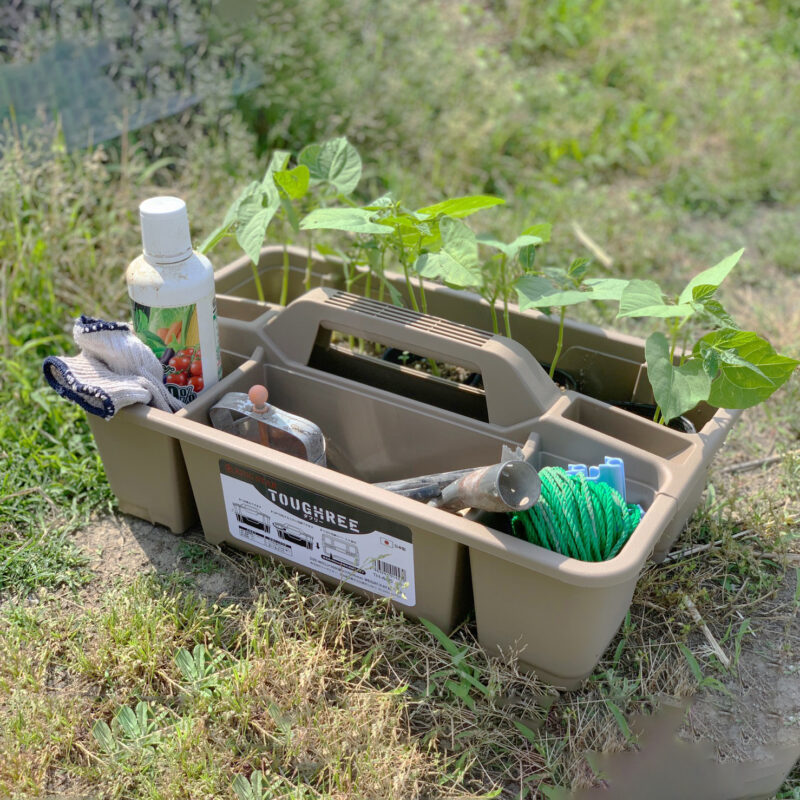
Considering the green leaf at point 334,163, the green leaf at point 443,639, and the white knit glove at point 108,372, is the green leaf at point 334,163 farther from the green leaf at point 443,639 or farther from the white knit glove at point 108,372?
the green leaf at point 443,639

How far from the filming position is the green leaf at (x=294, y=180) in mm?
Result: 1912

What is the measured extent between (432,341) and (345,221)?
307mm

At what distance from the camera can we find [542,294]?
1.78m

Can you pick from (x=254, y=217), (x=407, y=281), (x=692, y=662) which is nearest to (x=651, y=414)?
(x=692, y=662)

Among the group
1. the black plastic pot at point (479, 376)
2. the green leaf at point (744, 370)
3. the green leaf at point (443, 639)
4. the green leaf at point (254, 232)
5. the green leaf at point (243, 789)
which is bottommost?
the green leaf at point (243, 789)

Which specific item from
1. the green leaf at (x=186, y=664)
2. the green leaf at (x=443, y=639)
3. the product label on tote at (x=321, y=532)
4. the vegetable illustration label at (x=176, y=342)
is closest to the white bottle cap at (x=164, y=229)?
the vegetable illustration label at (x=176, y=342)

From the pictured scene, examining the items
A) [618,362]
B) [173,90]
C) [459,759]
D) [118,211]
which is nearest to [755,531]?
[618,362]

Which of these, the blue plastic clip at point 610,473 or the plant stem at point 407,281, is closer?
the blue plastic clip at point 610,473

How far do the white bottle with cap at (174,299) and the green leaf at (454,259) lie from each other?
1.44 feet

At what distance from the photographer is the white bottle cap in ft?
5.48

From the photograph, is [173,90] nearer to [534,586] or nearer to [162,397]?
[162,397]

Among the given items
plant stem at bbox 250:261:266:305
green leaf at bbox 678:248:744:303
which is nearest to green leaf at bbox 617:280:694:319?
green leaf at bbox 678:248:744:303

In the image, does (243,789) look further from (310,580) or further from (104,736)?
(310,580)

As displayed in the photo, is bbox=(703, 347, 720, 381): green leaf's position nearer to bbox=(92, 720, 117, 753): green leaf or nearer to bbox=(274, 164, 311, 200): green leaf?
bbox=(274, 164, 311, 200): green leaf
